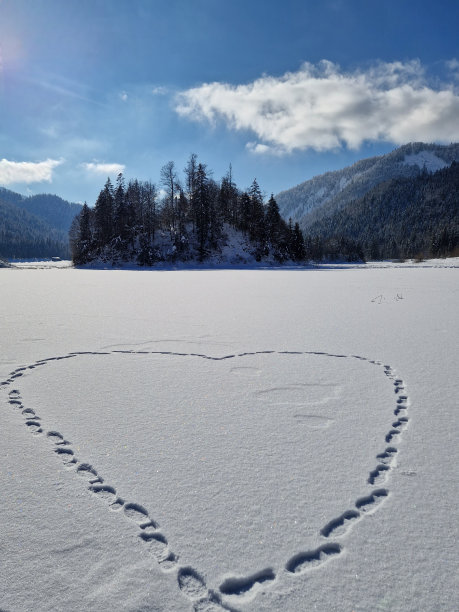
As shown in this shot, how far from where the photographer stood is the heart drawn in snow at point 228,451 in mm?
1678

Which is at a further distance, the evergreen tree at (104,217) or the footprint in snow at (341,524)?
the evergreen tree at (104,217)

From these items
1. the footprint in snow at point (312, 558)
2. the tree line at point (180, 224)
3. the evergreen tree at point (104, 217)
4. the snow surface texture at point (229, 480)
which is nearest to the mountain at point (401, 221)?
the tree line at point (180, 224)

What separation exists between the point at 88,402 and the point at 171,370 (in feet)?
3.89

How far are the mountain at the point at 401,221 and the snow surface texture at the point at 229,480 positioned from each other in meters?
108

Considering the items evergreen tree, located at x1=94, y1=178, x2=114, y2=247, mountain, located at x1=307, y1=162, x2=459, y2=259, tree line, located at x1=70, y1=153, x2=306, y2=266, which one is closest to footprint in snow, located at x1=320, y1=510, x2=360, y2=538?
tree line, located at x1=70, y1=153, x2=306, y2=266

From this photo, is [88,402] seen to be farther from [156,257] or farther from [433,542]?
[156,257]

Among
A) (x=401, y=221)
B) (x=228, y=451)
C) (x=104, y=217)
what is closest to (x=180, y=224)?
(x=104, y=217)

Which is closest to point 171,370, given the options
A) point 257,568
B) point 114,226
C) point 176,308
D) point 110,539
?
point 110,539

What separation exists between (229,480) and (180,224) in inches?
2081

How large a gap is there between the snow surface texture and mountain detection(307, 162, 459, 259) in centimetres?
10811

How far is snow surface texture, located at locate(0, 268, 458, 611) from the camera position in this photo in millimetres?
1498

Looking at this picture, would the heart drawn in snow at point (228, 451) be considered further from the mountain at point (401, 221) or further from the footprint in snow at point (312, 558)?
the mountain at point (401, 221)

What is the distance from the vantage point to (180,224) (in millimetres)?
52562

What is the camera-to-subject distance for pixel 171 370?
14.4 ft
